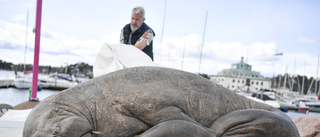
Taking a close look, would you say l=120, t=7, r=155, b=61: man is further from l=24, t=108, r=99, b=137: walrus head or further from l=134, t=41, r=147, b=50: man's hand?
l=24, t=108, r=99, b=137: walrus head

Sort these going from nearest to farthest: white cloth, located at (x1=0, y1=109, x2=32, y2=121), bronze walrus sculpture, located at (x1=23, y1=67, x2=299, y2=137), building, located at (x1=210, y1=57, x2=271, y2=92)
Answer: bronze walrus sculpture, located at (x1=23, y1=67, x2=299, y2=137), white cloth, located at (x1=0, y1=109, x2=32, y2=121), building, located at (x1=210, y1=57, x2=271, y2=92)

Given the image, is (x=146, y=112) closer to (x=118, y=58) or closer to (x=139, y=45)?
(x=118, y=58)

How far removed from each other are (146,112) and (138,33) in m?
2.28

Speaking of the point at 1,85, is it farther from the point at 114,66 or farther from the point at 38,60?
the point at 114,66

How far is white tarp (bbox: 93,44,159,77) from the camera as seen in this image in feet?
12.6

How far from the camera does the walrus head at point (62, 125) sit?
85.1 inches

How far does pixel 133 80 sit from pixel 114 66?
4.08 feet

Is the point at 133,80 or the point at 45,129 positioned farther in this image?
the point at 133,80

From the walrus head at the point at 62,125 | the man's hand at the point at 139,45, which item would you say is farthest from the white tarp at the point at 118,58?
the walrus head at the point at 62,125

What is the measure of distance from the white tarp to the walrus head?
1.58 metres

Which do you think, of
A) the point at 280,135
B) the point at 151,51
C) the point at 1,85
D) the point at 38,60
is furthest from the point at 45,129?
the point at 1,85

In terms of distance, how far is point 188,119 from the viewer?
2.50m

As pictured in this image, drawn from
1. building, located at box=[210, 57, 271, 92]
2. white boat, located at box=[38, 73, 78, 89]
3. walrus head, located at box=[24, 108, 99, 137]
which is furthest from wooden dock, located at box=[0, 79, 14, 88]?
building, located at box=[210, 57, 271, 92]

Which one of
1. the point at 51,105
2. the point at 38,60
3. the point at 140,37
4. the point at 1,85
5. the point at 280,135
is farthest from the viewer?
the point at 1,85
